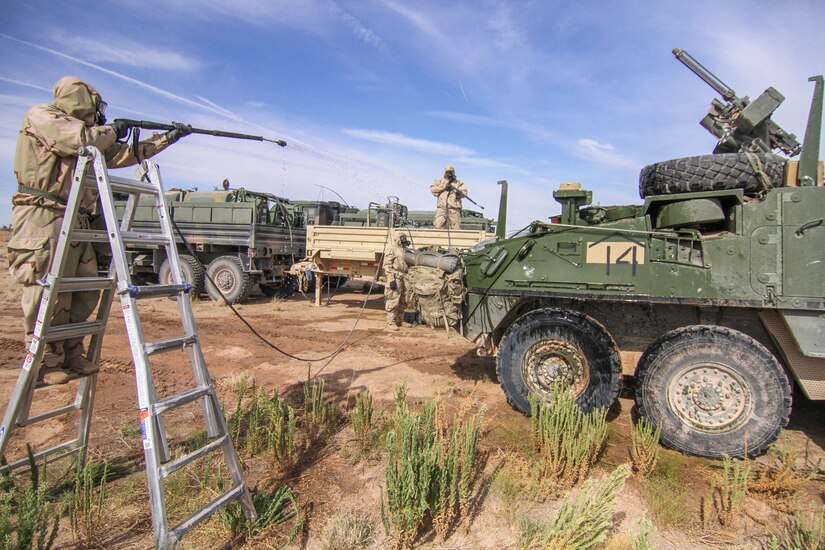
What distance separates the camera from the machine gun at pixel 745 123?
483 centimetres

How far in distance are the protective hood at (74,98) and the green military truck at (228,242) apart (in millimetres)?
7759

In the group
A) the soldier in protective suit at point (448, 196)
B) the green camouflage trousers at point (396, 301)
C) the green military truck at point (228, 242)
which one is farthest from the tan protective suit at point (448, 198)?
the green camouflage trousers at point (396, 301)

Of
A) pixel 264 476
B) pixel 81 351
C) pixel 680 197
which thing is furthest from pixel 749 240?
pixel 81 351

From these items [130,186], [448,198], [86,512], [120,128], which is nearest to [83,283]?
[130,186]

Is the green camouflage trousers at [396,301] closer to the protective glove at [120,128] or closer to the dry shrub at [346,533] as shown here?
the dry shrub at [346,533]

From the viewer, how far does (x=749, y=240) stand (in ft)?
12.7

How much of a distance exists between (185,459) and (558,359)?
326cm

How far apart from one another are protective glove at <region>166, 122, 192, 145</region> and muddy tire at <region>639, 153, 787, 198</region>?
4.18 meters

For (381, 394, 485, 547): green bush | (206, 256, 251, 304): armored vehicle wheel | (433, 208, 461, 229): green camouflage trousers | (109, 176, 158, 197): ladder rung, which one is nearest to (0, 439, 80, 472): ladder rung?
(109, 176, 158, 197): ladder rung

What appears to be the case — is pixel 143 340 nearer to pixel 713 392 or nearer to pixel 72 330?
pixel 72 330

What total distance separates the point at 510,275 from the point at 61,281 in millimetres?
3631

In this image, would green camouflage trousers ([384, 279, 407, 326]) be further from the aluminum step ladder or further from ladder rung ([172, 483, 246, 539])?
ladder rung ([172, 483, 246, 539])

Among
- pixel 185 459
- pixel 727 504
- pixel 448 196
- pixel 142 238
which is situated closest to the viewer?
pixel 185 459

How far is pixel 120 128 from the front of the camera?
11.0 feet
